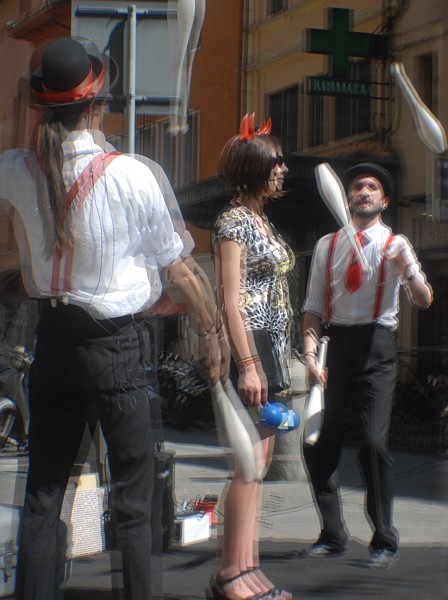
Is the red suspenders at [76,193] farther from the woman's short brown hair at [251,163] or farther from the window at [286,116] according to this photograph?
the window at [286,116]

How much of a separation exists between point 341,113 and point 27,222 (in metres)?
1.17

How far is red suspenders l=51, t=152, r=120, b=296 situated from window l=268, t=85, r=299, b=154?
83cm

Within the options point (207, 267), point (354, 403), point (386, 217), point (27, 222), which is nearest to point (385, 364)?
point (354, 403)

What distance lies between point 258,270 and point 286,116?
599mm

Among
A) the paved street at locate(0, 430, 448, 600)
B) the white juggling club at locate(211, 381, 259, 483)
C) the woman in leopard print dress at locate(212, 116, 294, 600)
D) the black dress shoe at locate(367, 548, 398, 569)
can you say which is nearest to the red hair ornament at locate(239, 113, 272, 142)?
the woman in leopard print dress at locate(212, 116, 294, 600)

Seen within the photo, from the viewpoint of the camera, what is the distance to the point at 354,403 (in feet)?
12.4

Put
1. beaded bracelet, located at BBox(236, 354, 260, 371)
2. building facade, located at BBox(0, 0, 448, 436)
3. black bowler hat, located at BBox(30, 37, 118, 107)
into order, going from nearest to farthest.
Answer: black bowler hat, located at BBox(30, 37, 118, 107) → beaded bracelet, located at BBox(236, 354, 260, 371) → building facade, located at BBox(0, 0, 448, 436)

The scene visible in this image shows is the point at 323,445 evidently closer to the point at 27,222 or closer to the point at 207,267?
the point at 207,267

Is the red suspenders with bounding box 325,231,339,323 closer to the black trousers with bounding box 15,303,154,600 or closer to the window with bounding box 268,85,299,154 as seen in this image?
the window with bounding box 268,85,299,154

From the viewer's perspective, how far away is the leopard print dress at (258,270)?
3340 millimetres

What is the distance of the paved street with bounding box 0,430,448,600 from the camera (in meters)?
3.60

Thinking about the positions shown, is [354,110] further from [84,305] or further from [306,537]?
[306,537]

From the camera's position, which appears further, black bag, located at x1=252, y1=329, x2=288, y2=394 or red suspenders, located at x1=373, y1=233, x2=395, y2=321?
red suspenders, located at x1=373, y1=233, x2=395, y2=321

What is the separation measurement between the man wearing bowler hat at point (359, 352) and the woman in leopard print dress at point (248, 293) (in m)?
0.26
